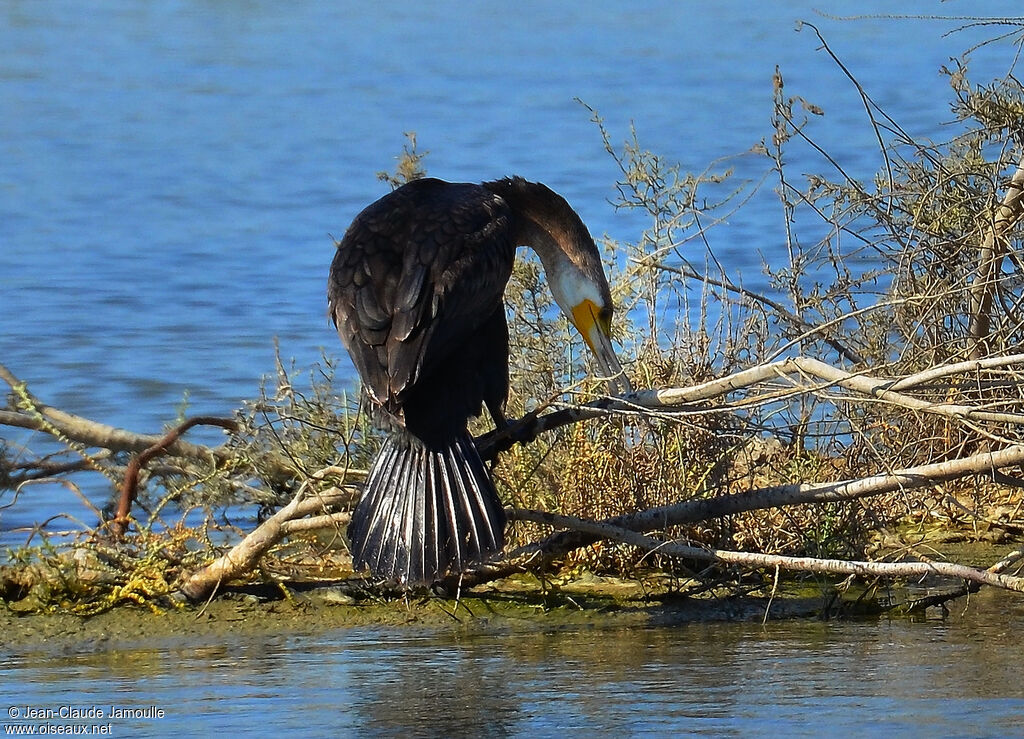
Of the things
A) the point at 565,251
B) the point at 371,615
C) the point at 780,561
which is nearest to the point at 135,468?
the point at 371,615

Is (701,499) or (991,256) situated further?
(991,256)

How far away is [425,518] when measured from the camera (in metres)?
4.86

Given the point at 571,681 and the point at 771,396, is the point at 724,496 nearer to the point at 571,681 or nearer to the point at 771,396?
the point at 771,396

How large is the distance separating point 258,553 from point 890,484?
1.84 meters

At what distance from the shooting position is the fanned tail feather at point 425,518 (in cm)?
481

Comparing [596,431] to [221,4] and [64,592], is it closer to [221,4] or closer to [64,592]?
[64,592]

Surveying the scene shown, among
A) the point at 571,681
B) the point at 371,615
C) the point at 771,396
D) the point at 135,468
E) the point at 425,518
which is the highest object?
the point at 771,396

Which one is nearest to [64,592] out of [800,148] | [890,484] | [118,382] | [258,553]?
[258,553]

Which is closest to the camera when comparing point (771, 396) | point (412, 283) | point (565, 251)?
point (771, 396)

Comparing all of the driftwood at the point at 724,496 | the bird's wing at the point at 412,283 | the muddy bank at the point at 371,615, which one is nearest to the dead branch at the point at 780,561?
the driftwood at the point at 724,496

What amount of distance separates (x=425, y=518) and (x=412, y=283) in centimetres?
69

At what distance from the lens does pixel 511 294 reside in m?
6.50

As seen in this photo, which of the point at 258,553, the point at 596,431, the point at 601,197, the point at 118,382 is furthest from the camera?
the point at 601,197

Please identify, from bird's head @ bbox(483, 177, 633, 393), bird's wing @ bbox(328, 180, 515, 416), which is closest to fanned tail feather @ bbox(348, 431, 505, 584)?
bird's wing @ bbox(328, 180, 515, 416)
